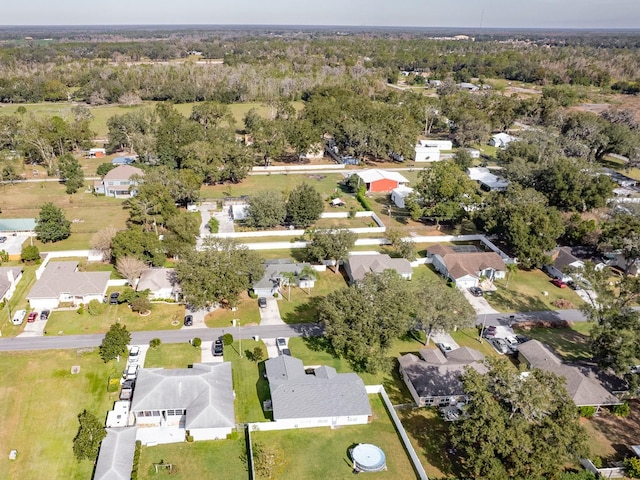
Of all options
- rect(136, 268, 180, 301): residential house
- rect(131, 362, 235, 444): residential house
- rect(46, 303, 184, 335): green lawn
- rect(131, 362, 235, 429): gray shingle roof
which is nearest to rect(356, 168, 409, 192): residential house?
rect(136, 268, 180, 301): residential house

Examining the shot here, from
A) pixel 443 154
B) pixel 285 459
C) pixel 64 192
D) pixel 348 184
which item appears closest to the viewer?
pixel 285 459

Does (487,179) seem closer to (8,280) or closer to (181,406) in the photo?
(181,406)

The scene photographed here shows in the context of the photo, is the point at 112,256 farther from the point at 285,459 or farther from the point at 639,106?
the point at 639,106

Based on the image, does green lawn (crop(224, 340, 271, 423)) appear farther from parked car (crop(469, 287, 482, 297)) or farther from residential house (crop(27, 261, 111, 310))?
parked car (crop(469, 287, 482, 297))

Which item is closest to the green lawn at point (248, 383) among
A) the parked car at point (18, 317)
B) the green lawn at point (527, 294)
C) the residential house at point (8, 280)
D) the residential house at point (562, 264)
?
the parked car at point (18, 317)

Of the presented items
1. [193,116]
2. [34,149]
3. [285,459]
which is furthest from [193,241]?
[193,116]

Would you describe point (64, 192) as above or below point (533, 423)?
below

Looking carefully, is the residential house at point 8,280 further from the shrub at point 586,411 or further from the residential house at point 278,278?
the shrub at point 586,411

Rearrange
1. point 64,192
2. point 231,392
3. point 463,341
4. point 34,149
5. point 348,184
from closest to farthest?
point 231,392 → point 463,341 → point 64,192 → point 348,184 → point 34,149
